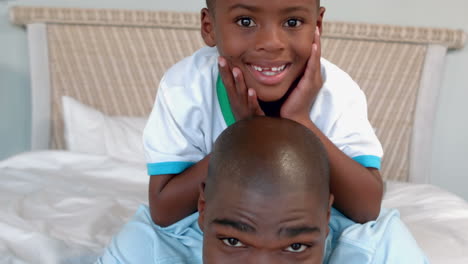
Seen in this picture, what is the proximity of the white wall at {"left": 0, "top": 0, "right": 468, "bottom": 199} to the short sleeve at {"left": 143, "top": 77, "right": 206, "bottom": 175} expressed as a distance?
4.46 feet

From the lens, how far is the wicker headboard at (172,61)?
2.52 meters

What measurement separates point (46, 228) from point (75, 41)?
1256 millimetres

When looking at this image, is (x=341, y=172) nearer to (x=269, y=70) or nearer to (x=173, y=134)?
(x=269, y=70)

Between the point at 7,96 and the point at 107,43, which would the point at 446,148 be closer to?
the point at 107,43

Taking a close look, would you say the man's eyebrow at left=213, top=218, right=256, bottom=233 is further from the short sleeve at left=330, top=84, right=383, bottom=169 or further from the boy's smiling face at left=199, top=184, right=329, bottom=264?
the short sleeve at left=330, top=84, right=383, bottom=169

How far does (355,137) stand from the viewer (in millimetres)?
1292

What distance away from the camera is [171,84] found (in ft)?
4.37

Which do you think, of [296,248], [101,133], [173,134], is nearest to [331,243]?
[296,248]

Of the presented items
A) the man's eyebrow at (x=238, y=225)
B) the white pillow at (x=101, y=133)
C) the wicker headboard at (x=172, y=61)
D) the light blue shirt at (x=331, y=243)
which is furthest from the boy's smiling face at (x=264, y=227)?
the wicker headboard at (x=172, y=61)

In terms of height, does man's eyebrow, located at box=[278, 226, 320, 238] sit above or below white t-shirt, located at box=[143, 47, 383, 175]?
below

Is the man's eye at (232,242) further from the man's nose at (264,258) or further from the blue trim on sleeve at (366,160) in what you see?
the blue trim on sleeve at (366,160)

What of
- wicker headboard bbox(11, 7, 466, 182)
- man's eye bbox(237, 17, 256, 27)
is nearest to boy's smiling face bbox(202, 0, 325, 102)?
man's eye bbox(237, 17, 256, 27)

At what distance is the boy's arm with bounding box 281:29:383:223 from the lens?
1.18 meters

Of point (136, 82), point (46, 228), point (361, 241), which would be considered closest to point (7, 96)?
point (136, 82)
